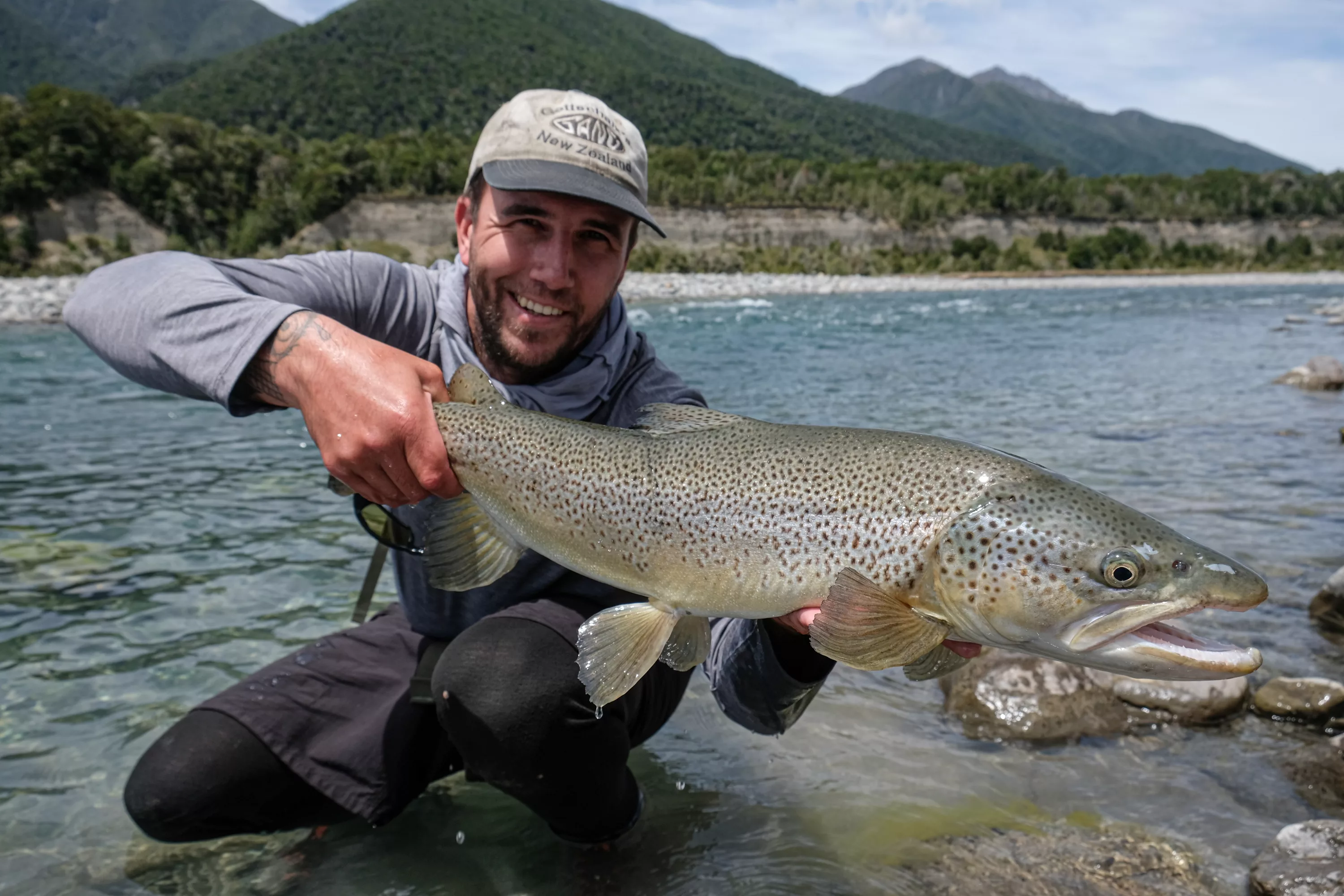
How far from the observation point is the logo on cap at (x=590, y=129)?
307cm

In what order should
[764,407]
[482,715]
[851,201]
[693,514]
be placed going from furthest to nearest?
[851,201], [764,407], [482,715], [693,514]

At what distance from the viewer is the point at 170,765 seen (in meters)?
2.90

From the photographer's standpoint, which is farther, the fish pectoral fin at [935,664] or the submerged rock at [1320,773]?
the submerged rock at [1320,773]

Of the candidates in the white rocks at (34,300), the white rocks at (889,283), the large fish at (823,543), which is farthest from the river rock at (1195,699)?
the white rocks at (889,283)

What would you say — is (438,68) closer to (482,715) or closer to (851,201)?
(851,201)

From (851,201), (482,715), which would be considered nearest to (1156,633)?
(482,715)

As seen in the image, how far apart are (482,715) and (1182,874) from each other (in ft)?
7.50

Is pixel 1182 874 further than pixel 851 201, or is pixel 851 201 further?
pixel 851 201

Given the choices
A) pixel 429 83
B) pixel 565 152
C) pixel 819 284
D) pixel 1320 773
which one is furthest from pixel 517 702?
pixel 429 83

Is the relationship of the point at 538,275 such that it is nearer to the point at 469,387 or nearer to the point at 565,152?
the point at 565,152

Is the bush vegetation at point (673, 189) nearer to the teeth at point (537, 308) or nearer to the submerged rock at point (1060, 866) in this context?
the teeth at point (537, 308)

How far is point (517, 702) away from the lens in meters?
2.63

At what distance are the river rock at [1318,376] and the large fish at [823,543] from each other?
14.9m

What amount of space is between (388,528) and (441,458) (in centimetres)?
75
